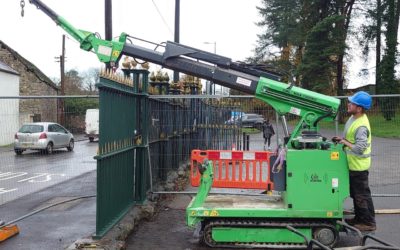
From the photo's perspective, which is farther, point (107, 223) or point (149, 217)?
point (149, 217)

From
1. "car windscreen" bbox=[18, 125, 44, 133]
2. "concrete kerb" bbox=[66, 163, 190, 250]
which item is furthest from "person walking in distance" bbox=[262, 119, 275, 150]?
"car windscreen" bbox=[18, 125, 44, 133]

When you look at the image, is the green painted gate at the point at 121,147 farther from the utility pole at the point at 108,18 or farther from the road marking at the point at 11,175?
the utility pole at the point at 108,18

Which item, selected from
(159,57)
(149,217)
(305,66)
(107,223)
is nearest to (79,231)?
(107,223)

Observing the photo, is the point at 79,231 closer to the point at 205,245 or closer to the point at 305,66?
the point at 205,245

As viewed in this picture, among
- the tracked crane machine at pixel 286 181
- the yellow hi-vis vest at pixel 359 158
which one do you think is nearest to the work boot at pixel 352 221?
the tracked crane machine at pixel 286 181

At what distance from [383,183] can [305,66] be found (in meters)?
→ 27.5

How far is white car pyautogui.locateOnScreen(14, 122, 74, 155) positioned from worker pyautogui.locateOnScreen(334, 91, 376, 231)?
464cm

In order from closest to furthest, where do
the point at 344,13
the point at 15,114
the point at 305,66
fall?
the point at 15,114 < the point at 305,66 < the point at 344,13

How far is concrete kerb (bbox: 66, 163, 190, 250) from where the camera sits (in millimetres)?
6504

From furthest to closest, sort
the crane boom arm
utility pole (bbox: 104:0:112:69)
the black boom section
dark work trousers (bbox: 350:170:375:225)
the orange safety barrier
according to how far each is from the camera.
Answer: utility pole (bbox: 104:0:112:69), the orange safety barrier, the black boom section, the crane boom arm, dark work trousers (bbox: 350:170:375:225)

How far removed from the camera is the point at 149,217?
29.1 feet

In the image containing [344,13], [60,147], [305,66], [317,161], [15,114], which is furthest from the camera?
[344,13]

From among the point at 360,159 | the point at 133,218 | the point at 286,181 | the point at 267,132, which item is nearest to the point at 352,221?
the point at 360,159

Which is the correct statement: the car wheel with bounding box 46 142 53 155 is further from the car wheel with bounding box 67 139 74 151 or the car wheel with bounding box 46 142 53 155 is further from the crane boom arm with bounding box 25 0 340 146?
the crane boom arm with bounding box 25 0 340 146
